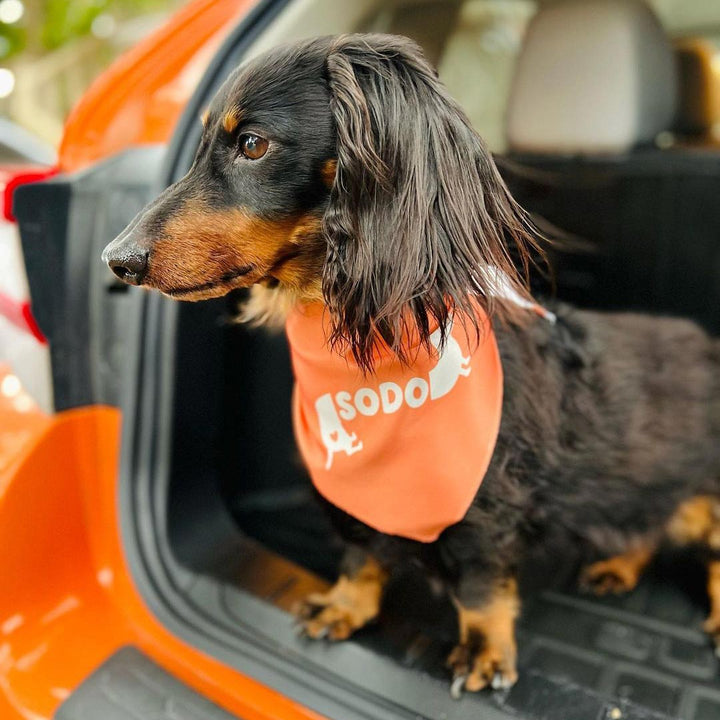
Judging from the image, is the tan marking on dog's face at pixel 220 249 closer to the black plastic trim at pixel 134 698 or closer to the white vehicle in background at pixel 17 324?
the white vehicle in background at pixel 17 324

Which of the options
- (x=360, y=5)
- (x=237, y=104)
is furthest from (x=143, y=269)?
(x=360, y=5)

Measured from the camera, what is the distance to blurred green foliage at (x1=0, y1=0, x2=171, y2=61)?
8.15m

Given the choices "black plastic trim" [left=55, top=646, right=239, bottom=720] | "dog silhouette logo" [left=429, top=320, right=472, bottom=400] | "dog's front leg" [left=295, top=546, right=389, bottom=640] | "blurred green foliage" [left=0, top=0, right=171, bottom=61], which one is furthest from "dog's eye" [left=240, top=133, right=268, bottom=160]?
"blurred green foliage" [left=0, top=0, right=171, bottom=61]

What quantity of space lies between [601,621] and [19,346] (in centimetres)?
165

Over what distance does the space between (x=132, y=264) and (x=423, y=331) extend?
49cm

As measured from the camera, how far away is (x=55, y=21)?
323 inches

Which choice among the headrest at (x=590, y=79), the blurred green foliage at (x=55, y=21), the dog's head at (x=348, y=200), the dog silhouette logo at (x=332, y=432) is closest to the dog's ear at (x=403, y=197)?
the dog's head at (x=348, y=200)

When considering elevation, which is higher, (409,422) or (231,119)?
(231,119)

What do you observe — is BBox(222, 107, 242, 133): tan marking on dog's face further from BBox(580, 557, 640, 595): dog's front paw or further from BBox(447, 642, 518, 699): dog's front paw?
BBox(580, 557, 640, 595): dog's front paw

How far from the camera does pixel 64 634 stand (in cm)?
153

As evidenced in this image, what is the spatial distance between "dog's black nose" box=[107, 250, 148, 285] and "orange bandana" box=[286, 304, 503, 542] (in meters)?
0.36

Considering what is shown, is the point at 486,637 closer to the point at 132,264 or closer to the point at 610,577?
the point at 610,577

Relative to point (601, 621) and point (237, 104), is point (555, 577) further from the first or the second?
point (237, 104)

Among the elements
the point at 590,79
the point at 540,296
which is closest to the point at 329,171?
the point at 540,296
